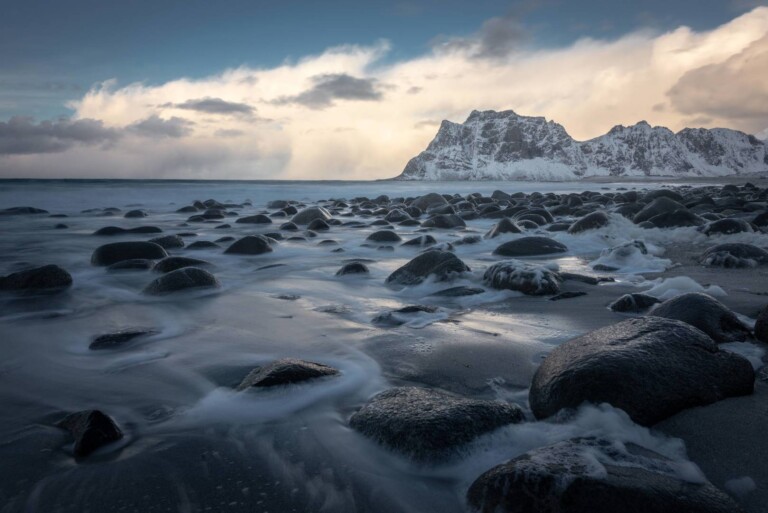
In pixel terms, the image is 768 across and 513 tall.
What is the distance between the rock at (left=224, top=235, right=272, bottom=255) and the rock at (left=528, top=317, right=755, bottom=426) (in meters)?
5.31

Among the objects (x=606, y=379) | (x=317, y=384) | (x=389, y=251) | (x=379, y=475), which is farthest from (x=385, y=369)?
(x=389, y=251)

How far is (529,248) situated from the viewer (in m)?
6.31

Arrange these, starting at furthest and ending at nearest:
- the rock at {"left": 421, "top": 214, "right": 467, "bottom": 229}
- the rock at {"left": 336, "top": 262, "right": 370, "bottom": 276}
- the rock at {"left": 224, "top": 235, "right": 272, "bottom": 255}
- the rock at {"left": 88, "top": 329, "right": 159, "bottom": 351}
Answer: the rock at {"left": 421, "top": 214, "right": 467, "bottom": 229}
the rock at {"left": 224, "top": 235, "right": 272, "bottom": 255}
the rock at {"left": 336, "top": 262, "right": 370, "bottom": 276}
the rock at {"left": 88, "top": 329, "right": 159, "bottom": 351}

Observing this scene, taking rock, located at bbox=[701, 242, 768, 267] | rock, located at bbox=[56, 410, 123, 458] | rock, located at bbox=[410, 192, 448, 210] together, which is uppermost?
rock, located at bbox=[410, 192, 448, 210]

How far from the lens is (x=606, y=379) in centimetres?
177

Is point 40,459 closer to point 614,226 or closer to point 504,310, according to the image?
point 504,310

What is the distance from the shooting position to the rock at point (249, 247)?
21.7 ft

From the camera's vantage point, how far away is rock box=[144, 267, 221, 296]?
4254 millimetres

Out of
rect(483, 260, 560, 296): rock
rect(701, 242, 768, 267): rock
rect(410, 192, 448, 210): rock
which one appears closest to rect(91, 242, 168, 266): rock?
rect(483, 260, 560, 296): rock

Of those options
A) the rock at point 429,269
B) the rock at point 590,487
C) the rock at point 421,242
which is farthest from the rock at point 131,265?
the rock at point 590,487

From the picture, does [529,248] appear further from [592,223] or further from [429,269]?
[429,269]

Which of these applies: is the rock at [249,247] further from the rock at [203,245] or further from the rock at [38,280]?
the rock at [38,280]

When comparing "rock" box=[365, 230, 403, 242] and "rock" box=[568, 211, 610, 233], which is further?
"rock" box=[568, 211, 610, 233]

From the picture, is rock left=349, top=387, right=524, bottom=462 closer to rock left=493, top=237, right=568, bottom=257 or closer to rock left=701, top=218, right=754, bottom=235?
rock left=493, top=237, right=568, bottom=257
